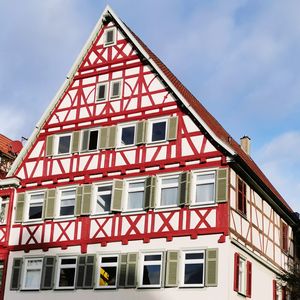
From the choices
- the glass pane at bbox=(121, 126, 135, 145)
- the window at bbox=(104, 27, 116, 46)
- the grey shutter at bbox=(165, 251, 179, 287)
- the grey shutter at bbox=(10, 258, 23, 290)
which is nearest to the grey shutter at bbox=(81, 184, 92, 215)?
the glass pane at bbox=(121, 126, 135, 145)

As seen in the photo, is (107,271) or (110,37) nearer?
(107,271)

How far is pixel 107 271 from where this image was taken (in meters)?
28.8

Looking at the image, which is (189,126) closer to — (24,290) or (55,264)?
(55,264)

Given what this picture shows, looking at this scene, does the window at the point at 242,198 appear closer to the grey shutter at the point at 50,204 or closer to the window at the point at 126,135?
the window at the point at 126,135

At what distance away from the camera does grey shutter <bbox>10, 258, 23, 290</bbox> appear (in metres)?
30.7

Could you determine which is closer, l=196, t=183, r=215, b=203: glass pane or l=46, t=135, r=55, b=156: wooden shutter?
l=196, t=183, r=215, b=203: glass pane

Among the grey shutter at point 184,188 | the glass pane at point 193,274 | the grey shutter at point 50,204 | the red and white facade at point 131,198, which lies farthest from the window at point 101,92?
the glass pane at point 193,274

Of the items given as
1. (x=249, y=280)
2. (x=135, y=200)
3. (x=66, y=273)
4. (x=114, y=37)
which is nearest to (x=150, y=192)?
(x=135, y=200)

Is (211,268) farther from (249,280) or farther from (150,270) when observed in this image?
(249,280)

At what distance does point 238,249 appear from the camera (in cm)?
2747

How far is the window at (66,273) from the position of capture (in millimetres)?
29578

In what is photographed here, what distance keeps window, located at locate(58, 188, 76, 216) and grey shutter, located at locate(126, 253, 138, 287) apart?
4065 millimetres

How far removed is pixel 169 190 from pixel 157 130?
2860mm

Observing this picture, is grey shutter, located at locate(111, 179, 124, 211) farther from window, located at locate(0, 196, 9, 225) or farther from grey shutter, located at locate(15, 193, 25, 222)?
window, located at locate(0, 196, 9, 225)
